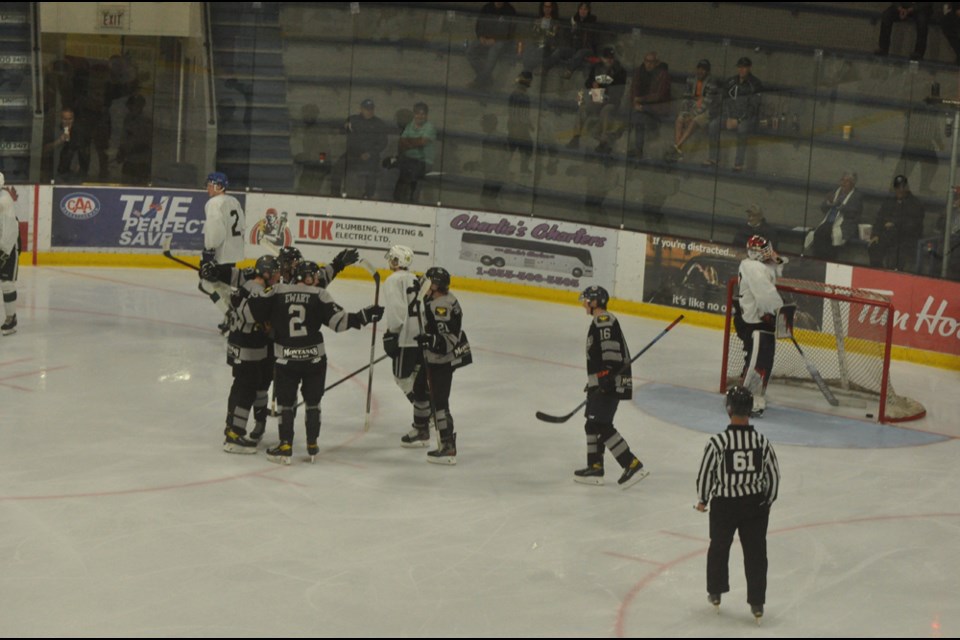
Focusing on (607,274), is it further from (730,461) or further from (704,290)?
(730,461)

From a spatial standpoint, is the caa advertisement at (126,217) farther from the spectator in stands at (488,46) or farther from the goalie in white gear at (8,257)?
the goalie in white gear at (8,257)

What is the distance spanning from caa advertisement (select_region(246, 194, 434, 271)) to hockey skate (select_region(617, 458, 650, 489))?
7.12 metres

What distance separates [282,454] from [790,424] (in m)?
3.99

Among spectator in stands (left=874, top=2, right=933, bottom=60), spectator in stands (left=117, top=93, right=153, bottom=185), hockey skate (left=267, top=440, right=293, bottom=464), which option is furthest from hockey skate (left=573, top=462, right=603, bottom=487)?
spectator in stands (left=874, top=2, right=933, bottom=60)

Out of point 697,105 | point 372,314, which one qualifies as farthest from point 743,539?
point 697,105

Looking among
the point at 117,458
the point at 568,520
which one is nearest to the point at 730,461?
the point at 568,520

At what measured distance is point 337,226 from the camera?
54.7ft

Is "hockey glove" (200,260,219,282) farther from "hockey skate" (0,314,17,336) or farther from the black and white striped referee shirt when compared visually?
the black and white striped referee shirt

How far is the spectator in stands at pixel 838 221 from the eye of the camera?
566 inches

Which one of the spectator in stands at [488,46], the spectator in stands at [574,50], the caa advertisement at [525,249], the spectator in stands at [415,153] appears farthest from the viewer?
the spectator in stands at [415,153]

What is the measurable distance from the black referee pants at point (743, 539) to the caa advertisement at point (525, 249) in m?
8.24

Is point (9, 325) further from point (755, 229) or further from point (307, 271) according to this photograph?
point (755, 229)

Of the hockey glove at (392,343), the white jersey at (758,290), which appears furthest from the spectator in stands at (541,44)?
the hockey glove at (392,343)

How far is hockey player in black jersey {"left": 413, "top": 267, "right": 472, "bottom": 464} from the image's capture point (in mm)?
9703
